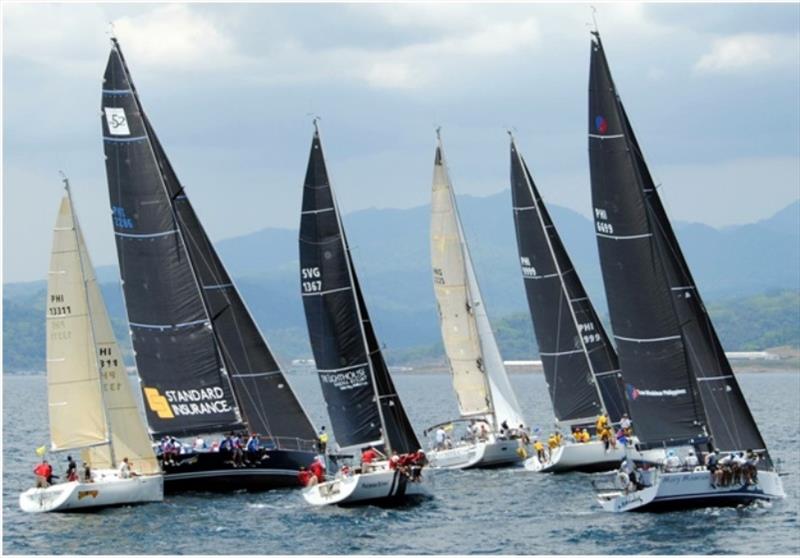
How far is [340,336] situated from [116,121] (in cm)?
1199

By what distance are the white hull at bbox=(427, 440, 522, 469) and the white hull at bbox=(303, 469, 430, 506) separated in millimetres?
14928

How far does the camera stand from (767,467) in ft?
165

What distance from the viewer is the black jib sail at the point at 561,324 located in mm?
67312

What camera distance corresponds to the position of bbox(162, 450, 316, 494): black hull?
57.3 m

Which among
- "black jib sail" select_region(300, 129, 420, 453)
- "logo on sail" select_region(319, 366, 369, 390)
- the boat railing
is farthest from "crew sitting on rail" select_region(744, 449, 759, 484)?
the boat railing

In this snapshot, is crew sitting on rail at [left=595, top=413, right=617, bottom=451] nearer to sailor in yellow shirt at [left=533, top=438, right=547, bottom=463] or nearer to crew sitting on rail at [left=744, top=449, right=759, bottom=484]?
sailor in yellow shirt at [left=533, top=438, right=547, bottom=463]

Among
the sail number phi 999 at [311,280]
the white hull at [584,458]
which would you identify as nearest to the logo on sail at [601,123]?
the sail number phi 999 at [311,280]

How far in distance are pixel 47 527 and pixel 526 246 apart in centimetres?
2750

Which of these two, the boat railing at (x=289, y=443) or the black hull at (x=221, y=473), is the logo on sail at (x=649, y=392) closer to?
the black hull at (x=221, y=473)

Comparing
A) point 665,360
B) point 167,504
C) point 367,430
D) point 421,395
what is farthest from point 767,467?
point 421,395

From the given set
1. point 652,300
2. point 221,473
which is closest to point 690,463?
point 652,300

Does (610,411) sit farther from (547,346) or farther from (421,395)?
(421,395)

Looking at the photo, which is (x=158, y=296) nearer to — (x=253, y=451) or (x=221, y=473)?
(x=253, y=451)

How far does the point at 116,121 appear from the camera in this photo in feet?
198
